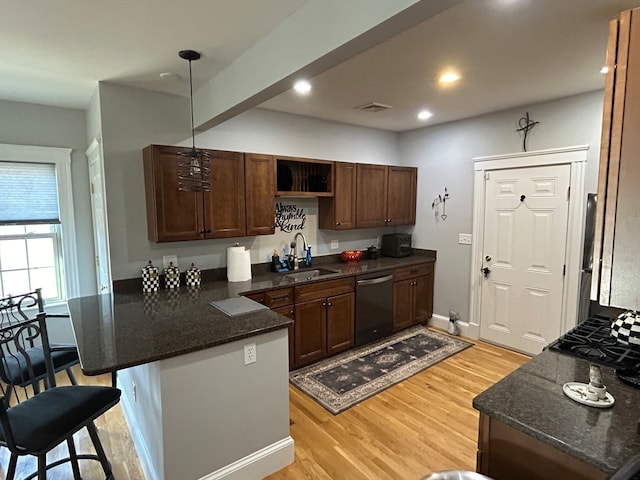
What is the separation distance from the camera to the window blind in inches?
132

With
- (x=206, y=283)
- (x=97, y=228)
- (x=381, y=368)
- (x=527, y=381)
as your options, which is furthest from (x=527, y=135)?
(x=97, y=228)

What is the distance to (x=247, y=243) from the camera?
372cm

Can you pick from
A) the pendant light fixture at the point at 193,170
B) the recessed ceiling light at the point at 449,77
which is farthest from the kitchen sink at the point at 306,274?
the recessed ceiling light at the point at 449,77

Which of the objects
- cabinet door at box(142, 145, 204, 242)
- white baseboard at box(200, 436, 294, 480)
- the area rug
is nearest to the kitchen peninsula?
white baseboard at box(200, 436, 294, 480)

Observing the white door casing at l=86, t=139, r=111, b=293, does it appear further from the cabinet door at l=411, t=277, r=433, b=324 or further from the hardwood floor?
the cabinet door at l=411, t=277, r=433, b=324

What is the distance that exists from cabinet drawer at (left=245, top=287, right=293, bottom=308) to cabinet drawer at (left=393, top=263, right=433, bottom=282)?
4.98 ft

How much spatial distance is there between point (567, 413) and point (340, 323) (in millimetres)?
2573

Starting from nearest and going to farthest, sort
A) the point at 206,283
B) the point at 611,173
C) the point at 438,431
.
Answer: the point at 611,173, the point at 438,431, the point at 206,283

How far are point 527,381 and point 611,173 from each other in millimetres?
1051

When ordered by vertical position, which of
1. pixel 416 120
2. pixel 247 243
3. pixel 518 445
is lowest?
pixel 518 445

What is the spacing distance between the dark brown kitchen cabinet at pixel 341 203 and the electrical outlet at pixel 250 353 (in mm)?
2246

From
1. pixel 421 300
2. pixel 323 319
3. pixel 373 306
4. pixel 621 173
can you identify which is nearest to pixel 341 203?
pixel 373 306

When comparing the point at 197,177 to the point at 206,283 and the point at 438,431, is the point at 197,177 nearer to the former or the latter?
the point at 206,283

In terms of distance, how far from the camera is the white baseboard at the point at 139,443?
6.79 ft
